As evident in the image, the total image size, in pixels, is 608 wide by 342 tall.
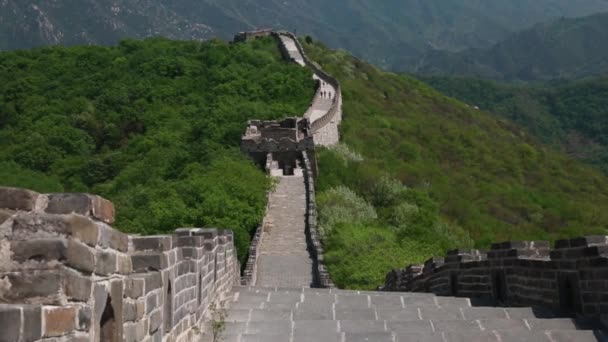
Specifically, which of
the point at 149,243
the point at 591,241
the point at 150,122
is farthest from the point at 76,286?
the point at 150,122

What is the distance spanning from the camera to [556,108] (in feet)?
491

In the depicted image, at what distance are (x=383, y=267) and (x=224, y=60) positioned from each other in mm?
41256

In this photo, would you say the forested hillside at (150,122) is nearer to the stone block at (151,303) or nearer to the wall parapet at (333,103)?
the wall parapet at (333,103)

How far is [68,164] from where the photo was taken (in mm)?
46906

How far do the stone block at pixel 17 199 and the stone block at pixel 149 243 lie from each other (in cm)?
245

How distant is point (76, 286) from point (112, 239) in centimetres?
107

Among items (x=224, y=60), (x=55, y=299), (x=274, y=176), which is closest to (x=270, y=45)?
(x=224, y=60)

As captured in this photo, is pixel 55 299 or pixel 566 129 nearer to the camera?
pixel 55 299

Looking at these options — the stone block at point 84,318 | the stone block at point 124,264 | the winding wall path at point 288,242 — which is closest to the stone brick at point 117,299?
the stone block at point 124,264

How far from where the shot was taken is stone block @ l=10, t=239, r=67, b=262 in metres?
3.84

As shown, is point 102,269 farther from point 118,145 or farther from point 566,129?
point 566,129

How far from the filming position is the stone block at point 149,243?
22.6ft

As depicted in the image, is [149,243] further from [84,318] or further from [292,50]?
[292,50]

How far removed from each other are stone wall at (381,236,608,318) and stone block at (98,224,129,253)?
5.99 metres
